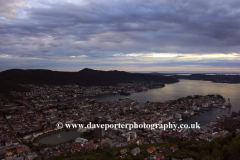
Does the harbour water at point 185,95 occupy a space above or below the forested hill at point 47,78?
below

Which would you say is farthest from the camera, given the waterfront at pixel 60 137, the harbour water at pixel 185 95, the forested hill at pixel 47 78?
the forested hill at pixel 47 78

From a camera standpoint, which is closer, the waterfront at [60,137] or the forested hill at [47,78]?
the waterfront at [60,137]

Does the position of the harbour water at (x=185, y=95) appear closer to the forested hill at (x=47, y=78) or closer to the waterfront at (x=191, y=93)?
the waterfront at (x=191, y=93)

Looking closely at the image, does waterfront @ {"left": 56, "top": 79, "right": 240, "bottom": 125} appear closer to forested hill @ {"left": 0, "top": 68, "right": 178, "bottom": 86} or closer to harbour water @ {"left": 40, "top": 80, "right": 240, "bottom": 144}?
harbour water @ {"left": 40, "top": 80, "right": 240, "bottom": 144}

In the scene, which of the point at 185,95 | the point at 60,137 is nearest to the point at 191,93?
the point at 185,95

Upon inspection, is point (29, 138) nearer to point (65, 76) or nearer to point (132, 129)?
point (132, 129)

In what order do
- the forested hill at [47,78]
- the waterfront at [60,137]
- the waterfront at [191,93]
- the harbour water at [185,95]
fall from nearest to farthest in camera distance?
the waterfront at [60,137]
the harbour water at [185,95]
the waterfront at [191,93]
the forested hill at [47,78]

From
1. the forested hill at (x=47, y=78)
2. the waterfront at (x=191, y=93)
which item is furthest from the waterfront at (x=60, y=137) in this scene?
the forested hill at (x=47, y=78)

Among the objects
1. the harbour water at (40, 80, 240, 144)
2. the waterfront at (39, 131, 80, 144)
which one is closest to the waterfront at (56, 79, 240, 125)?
the harbour water at (40, 80, 240, 144)
